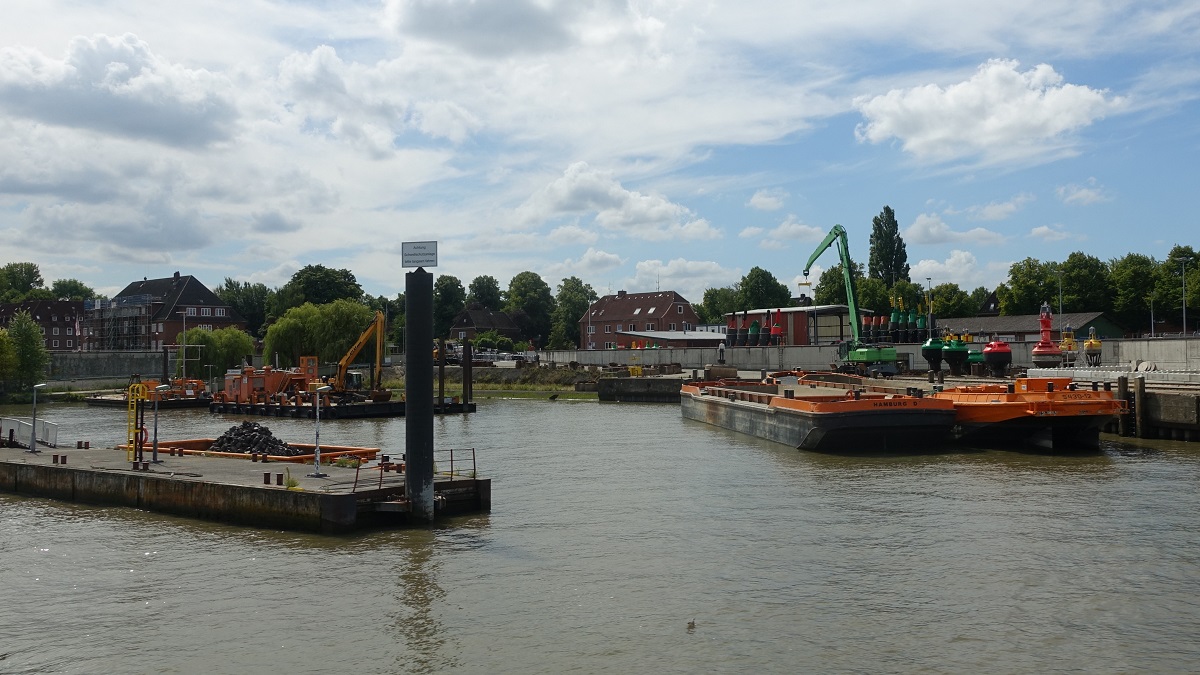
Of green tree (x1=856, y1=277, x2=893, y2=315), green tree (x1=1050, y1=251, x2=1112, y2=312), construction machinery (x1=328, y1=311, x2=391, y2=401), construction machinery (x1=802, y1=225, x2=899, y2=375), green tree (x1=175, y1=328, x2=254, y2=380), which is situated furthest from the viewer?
green tree (x1=856, y1=277, x2=893, y2=315)

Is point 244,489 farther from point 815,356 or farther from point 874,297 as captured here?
point 874,297

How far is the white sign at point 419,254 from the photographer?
1738 cm

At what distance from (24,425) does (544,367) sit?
56.5 m

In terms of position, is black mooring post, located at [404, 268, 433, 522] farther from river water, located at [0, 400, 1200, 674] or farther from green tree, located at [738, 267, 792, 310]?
green tree, located at [738, 267, 792, 310]

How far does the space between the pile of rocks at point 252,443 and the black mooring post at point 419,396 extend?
8.41 m

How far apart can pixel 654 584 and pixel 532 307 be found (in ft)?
446

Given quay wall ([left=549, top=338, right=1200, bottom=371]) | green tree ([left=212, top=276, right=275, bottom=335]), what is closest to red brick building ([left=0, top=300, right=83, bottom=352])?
green tree ([left=212, top=276, right=275, bottom=335])

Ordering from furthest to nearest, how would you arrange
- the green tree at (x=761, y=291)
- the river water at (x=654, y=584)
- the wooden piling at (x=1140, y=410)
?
1. the green tree at (x=761, y=291)
2. the wooden piling at (x=1140, y=410)
3. the river water at (x=654, y=584)

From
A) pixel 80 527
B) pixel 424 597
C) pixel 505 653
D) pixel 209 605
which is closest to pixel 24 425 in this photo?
pixel 80 527

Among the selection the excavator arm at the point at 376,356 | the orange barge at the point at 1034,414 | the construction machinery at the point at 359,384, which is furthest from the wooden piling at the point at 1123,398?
the excavator arm at the point at 376,356

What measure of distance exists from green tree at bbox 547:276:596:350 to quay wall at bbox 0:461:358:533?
354 ft

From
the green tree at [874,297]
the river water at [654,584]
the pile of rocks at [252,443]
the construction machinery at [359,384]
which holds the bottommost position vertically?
the river water at [654,584]

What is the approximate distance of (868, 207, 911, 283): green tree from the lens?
125 meters

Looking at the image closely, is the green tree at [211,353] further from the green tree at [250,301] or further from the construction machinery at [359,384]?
the green tree at [250,301]
